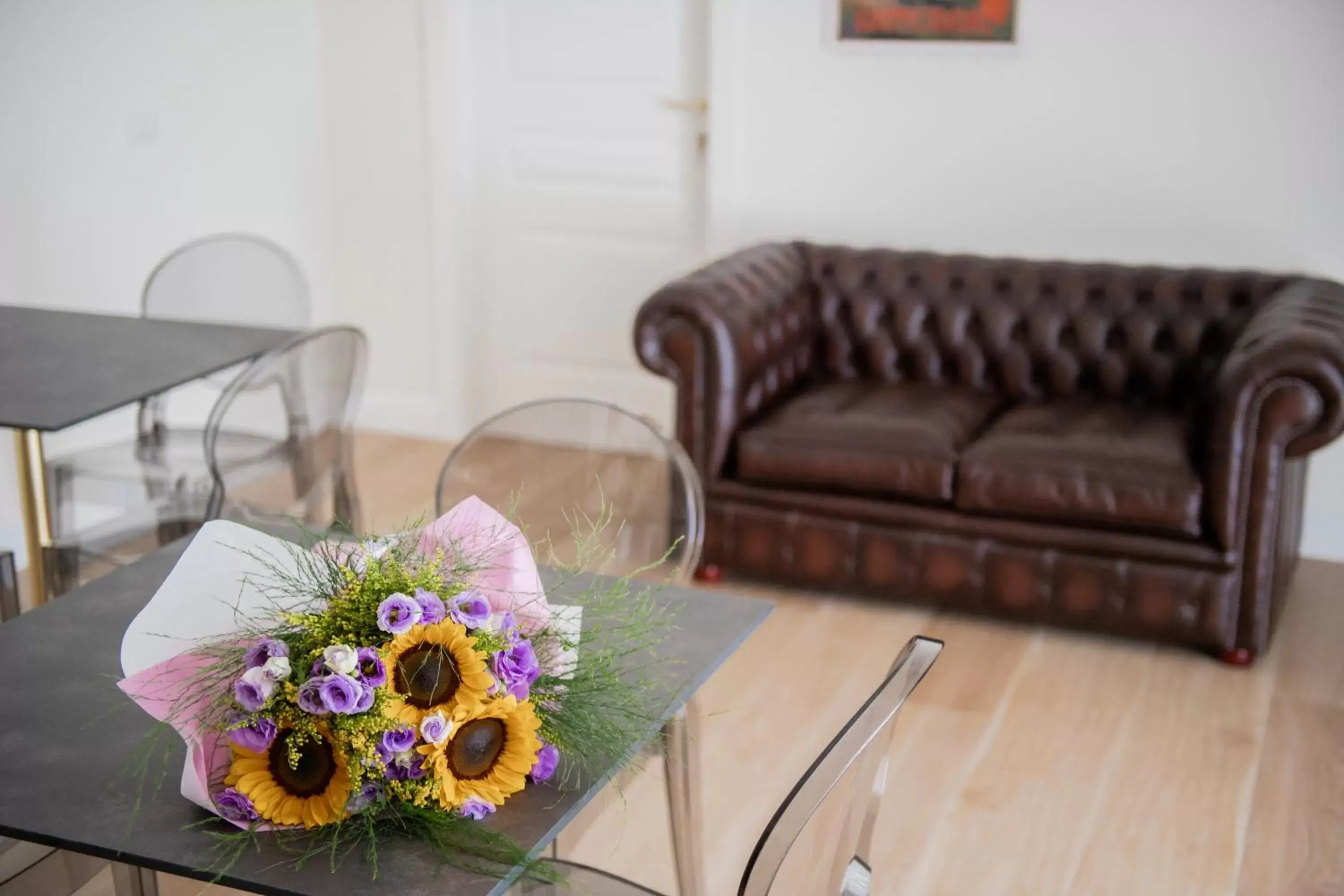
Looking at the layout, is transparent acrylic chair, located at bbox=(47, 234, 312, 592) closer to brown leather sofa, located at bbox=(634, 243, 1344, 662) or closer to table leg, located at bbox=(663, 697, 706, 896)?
brown leather sofa, located at bbox=(634, 243, 1344, 662)

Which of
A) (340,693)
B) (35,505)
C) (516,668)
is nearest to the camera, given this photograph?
(340,693)

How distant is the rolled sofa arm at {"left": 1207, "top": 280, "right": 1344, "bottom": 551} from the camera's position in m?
3.32

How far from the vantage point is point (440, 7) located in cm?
491

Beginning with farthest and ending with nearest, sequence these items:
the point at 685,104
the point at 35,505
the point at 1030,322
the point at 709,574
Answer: the point at 685,104
the point at 1030,322
the point at 709,574
the point at 35,505

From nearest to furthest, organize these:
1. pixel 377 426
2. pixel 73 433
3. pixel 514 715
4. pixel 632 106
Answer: pixel 514 715
pixel 73 433
pixel 632 106
pixel 377 426

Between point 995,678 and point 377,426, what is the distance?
2.72 metres

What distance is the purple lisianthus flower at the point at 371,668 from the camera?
4.52 feet

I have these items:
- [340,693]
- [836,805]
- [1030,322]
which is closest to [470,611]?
[340,693]

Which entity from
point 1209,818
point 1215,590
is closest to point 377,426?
point 1215,590

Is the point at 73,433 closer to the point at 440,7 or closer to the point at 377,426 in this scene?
the point at 377,426

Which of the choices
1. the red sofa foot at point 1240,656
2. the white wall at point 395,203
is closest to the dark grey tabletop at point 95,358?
the white wall at point 395,203

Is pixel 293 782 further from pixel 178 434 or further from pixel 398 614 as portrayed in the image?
pixel 178 434

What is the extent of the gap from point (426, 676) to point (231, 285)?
2702 millimetres

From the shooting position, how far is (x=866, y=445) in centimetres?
378
